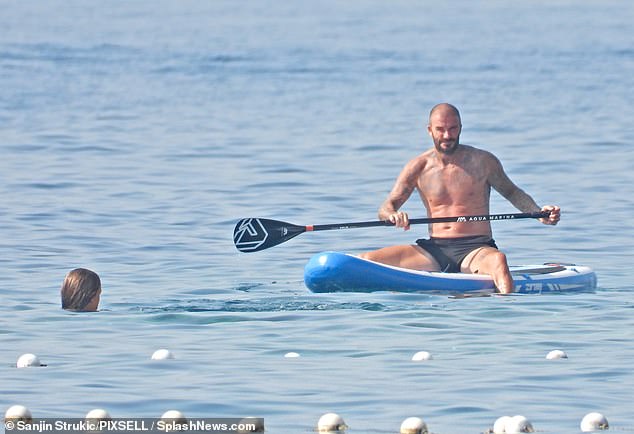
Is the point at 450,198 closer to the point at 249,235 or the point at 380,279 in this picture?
the point at 380,279

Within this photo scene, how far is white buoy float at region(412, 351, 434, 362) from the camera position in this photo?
10312 mm

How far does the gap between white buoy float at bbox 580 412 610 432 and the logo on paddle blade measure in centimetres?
580

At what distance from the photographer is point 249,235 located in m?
13.8

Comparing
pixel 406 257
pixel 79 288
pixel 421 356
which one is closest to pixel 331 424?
pixel 421 356

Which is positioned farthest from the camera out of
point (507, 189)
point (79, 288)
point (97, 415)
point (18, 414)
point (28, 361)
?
point (507, 189)

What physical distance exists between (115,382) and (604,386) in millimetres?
2862

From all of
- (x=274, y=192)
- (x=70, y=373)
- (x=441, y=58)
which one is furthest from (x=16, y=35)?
(x=70, y=373)

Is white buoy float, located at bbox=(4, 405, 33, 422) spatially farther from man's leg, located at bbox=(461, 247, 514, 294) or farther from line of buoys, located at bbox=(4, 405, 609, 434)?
man's leg, located at bbox=(461, 247, 514, 294)

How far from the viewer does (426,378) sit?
31.9 ft

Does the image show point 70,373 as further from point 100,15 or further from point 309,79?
point 100,15

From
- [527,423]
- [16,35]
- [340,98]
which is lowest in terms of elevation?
[527,423]

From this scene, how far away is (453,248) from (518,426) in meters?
5.23

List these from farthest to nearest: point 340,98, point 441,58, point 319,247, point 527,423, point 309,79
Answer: point 441,58, point 309,79, point 340,98, point 319,247, point 527,423

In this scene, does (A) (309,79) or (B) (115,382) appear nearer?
(B) (115,382)
